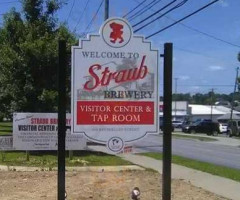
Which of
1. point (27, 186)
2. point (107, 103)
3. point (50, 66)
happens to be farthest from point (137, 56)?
point (50, 66)

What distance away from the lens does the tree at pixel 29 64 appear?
22469 millimetres

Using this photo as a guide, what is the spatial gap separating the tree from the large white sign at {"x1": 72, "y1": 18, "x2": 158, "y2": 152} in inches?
564

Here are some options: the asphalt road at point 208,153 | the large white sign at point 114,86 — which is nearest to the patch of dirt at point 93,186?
the large white sign at point 114,86

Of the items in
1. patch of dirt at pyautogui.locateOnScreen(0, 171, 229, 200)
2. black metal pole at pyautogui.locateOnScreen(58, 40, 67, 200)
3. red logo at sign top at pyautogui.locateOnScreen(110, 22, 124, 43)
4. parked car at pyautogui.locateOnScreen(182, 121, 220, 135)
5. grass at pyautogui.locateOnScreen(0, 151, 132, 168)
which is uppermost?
red logo at sign top at pyautogui.locateOnScreen(110, 22, 124, 43)

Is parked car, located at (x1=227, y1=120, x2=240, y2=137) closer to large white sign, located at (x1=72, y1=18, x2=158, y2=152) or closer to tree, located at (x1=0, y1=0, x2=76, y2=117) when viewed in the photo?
tree, located at (x1=0, y1=0, x2=76, y2=117)

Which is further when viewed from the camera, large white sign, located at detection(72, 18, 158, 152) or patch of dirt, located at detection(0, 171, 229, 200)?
patch of dirt, located at detection(0, 171, 229, 200)

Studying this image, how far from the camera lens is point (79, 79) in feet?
25.7

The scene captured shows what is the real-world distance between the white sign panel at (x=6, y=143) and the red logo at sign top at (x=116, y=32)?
11758 millimetres

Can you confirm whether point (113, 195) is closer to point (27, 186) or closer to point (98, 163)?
point (27, 186)

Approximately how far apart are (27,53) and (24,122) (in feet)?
15.4

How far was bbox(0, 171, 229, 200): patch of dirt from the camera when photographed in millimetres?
10781

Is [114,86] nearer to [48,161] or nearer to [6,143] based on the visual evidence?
[48,161]

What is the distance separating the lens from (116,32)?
7844mm

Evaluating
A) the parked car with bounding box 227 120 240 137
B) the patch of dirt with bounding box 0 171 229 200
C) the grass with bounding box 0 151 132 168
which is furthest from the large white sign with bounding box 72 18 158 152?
the parked car with bounding box 227 120 240 137
